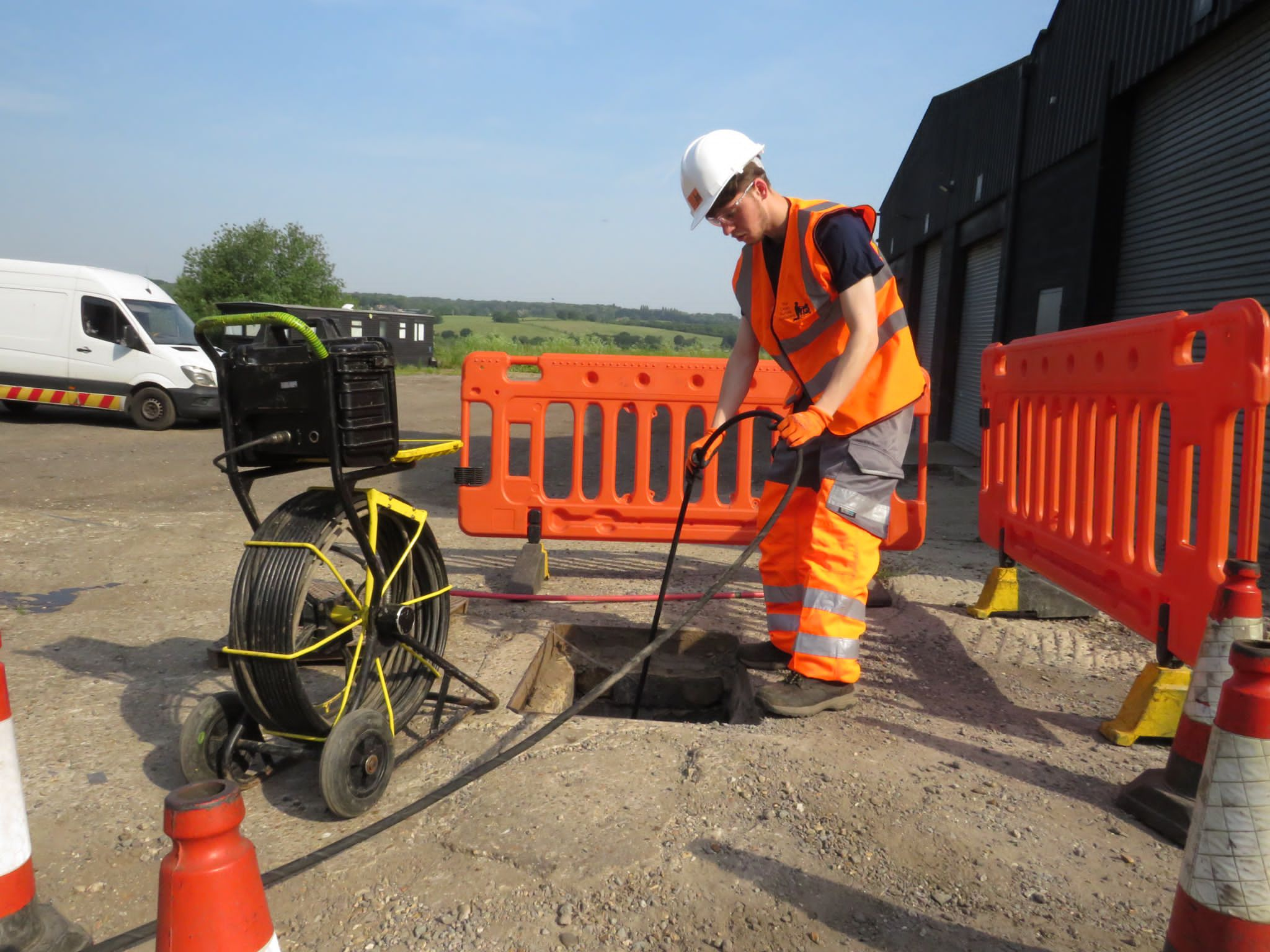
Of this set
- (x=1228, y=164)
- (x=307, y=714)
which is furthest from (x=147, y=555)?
(x=1228, y=164)

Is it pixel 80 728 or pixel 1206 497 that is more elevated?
pixel 1206 497

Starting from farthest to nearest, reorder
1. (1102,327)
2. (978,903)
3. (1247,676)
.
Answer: (1102,327) < (978,903) < (1247,676)

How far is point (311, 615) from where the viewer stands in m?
3.52

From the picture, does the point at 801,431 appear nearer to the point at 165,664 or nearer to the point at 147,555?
the point at 165,664

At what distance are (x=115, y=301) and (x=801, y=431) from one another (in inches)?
584

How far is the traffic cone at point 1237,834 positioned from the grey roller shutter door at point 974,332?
12.1 metres

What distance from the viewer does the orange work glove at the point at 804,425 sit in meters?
3.35

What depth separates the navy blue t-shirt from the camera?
11.4ft

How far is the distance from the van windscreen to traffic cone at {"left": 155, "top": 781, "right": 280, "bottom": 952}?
50.7ft

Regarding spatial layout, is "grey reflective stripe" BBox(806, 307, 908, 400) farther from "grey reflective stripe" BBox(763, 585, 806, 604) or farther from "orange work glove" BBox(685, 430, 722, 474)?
"grey reflective stripe" BBox(763, 585, 806, 604)

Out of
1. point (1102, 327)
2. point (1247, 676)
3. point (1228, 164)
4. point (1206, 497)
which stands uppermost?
point (1228, 164)

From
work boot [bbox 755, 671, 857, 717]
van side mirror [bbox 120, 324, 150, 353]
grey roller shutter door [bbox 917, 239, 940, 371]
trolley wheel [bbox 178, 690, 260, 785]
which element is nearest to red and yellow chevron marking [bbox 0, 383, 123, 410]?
van side mirror [bbox 120, 324, 150, 353]

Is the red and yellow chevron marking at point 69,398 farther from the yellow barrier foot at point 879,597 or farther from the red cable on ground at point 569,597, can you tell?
the yellow barrier foot at point 879,597

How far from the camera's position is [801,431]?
337 cm
